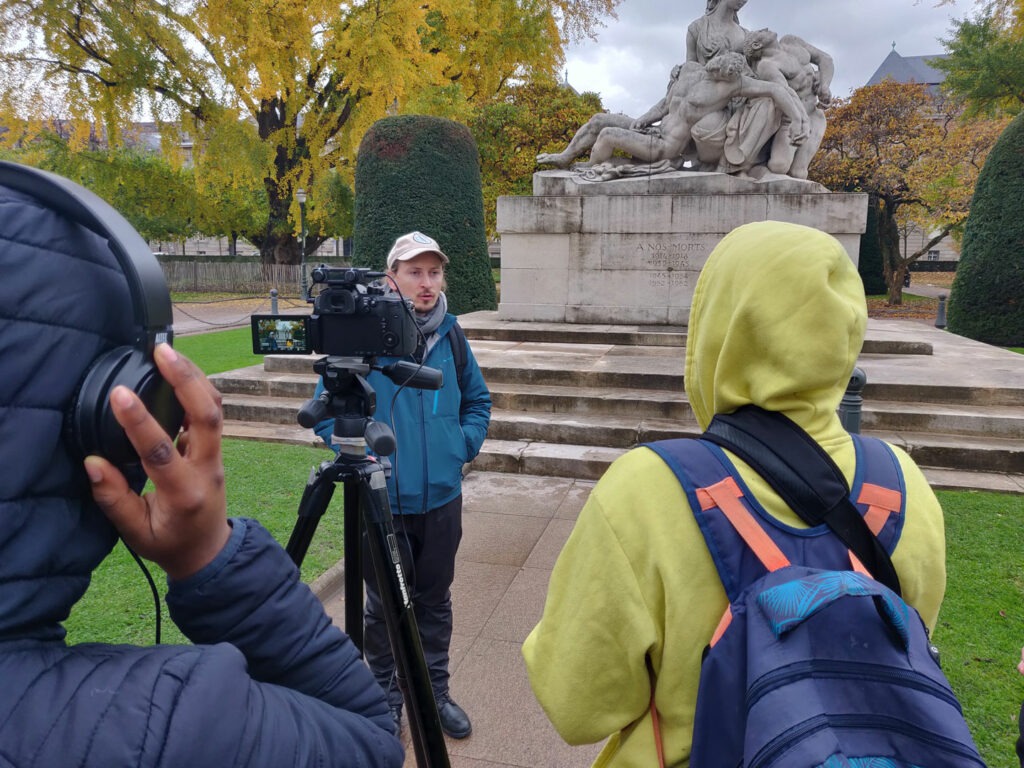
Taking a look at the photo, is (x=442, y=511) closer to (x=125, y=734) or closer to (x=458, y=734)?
(x=458, y=734)

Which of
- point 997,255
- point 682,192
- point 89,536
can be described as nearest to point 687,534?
point 89,536

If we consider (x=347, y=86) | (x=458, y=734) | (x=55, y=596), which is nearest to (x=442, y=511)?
(x=458, y=734)

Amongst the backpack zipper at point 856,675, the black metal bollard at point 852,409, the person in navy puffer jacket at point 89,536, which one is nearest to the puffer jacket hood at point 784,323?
the backpack zipper at point 856,675

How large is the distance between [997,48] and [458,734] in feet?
86.2

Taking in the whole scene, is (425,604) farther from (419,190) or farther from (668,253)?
(419,190)

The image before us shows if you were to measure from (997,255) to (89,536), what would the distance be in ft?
51.8

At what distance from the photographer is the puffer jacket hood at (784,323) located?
1.15 meters

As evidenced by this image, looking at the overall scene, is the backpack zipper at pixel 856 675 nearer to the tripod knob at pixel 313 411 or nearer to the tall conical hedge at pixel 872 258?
the tripod knob at pixel 313 411

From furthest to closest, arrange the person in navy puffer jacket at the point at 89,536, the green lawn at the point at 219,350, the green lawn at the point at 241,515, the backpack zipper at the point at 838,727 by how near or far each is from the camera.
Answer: the green lawn at the point at 219,350 → the green lawn at the point at 241,515 → the backpack zipper at the point at 838,727 → the person in navy puffer jacket at the point at 89,536

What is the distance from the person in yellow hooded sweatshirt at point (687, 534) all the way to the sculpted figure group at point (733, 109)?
9.89 metres

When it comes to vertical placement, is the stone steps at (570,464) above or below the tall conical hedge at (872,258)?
below

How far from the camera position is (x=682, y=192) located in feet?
33.2

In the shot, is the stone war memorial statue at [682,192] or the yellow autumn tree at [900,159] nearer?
the stone war memorial statue at [682,192]

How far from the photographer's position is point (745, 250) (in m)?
1.20
